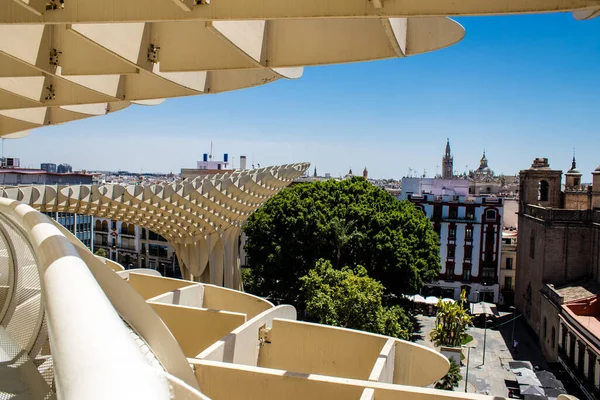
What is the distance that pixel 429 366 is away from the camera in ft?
24.9

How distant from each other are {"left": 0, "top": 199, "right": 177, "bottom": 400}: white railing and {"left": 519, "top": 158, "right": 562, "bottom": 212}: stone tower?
3845cm

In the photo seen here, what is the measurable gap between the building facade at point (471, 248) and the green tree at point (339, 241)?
1313 cm

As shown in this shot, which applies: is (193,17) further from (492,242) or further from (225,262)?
(492,242)

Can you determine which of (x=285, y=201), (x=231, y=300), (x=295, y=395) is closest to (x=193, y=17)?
(x=295, y=395)

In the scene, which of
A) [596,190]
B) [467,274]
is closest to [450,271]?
[467,274]

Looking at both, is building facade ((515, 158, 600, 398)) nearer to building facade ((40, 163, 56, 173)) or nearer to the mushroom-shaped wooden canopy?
the mushroom-shaped wooden canopy

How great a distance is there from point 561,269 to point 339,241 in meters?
15.4

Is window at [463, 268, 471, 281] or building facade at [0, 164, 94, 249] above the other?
building facade at [0, 164, 94, 249]

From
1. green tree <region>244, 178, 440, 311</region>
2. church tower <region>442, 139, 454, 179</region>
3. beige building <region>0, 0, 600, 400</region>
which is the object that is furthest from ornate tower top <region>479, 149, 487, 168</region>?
beige building <region>0, 0, 600, 400</region>

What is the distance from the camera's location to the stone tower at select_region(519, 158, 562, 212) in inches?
1419

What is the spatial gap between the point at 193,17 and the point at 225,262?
2248 cm

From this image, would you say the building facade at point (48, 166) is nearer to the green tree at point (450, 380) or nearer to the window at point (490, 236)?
the window at point (490, 236)

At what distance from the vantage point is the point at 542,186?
36.5m

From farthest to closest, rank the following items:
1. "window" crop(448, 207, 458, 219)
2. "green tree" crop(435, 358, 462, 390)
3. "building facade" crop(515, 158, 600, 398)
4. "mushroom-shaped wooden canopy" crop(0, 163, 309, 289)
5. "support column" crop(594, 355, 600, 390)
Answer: "window" crop(448, 207, 458, 219)
"building facade" crop(515, 158, 600, 398)
"support column" crop(594, 355, 600, 390)
"green tree" crop(435, 358, 462, 390)
"mushroom-shaped wooden canopy" crop(0, 163, 309, 289)
